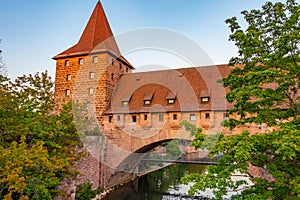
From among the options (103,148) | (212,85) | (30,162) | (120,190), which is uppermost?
(212,85)

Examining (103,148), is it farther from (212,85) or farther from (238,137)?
(238,137)

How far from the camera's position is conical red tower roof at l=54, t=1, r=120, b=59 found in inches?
754

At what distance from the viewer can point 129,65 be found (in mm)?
22094

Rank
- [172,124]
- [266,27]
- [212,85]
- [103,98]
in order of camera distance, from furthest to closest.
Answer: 1. [103,98]
2. [212,85]
3. [172,124]
4. [266,27]

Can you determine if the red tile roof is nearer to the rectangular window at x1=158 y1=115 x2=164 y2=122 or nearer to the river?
the rectangular window at x1=158 y1=115 x2=164 y2=122

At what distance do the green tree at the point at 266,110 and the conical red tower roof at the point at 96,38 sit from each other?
46.4 feet

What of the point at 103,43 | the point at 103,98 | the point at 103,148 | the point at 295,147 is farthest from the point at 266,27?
Result: the point at 103,43

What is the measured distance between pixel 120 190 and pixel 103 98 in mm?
6832

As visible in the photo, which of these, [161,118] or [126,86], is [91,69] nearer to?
[126,86]

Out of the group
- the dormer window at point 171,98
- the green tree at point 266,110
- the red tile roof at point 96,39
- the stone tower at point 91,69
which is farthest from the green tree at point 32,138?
the red tile roof at point 96,39

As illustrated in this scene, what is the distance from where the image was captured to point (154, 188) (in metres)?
18.0

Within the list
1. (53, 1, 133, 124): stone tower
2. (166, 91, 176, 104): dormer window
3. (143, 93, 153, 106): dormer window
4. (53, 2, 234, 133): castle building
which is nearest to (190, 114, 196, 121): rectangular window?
(53, 2, 234, 133): castle building

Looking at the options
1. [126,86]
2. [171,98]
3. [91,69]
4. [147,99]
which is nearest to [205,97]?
[171,98]

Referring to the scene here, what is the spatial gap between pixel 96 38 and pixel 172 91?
8469mm
